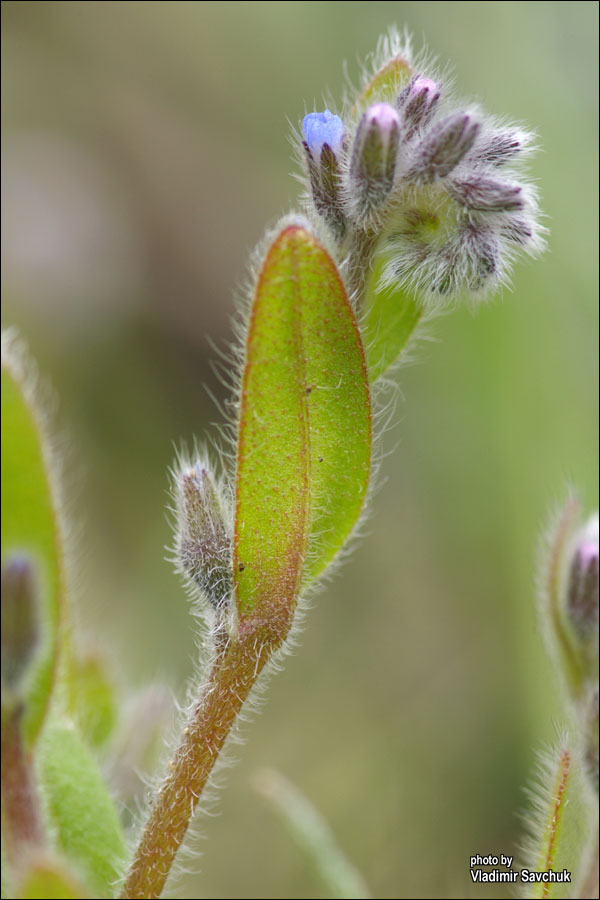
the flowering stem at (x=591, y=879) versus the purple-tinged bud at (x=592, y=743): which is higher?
the purple-tinged bud at (x=592, y=743)

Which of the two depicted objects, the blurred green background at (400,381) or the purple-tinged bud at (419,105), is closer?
the purple-tinged bud at (419,105)

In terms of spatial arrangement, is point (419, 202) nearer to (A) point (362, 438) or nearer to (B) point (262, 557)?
(A) point (362, 438)

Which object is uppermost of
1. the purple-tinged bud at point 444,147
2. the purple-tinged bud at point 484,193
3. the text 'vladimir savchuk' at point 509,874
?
the purple-tinged bud at point 444,147

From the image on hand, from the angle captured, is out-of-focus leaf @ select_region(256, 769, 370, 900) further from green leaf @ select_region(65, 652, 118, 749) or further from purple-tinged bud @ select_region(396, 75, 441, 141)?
purple-tinged bud @ select_region(396, 75, 441, 141)

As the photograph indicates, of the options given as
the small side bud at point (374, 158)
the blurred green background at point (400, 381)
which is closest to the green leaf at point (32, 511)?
the small side bud at point (374, 158)

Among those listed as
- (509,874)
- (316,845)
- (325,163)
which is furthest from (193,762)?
(509,874)

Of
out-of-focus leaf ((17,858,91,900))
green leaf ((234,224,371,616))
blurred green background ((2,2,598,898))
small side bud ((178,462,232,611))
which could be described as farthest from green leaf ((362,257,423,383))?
blurred green background ((2,2,598,898))

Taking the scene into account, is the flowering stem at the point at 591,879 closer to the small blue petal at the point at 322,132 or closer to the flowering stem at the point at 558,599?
the flowering stem at the point at 558,599

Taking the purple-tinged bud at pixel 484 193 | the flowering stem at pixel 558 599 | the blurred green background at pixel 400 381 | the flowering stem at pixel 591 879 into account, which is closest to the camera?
the purple-tinged bud at pixel 484 193

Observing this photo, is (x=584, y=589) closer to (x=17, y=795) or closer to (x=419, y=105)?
(x=419, y=105)
